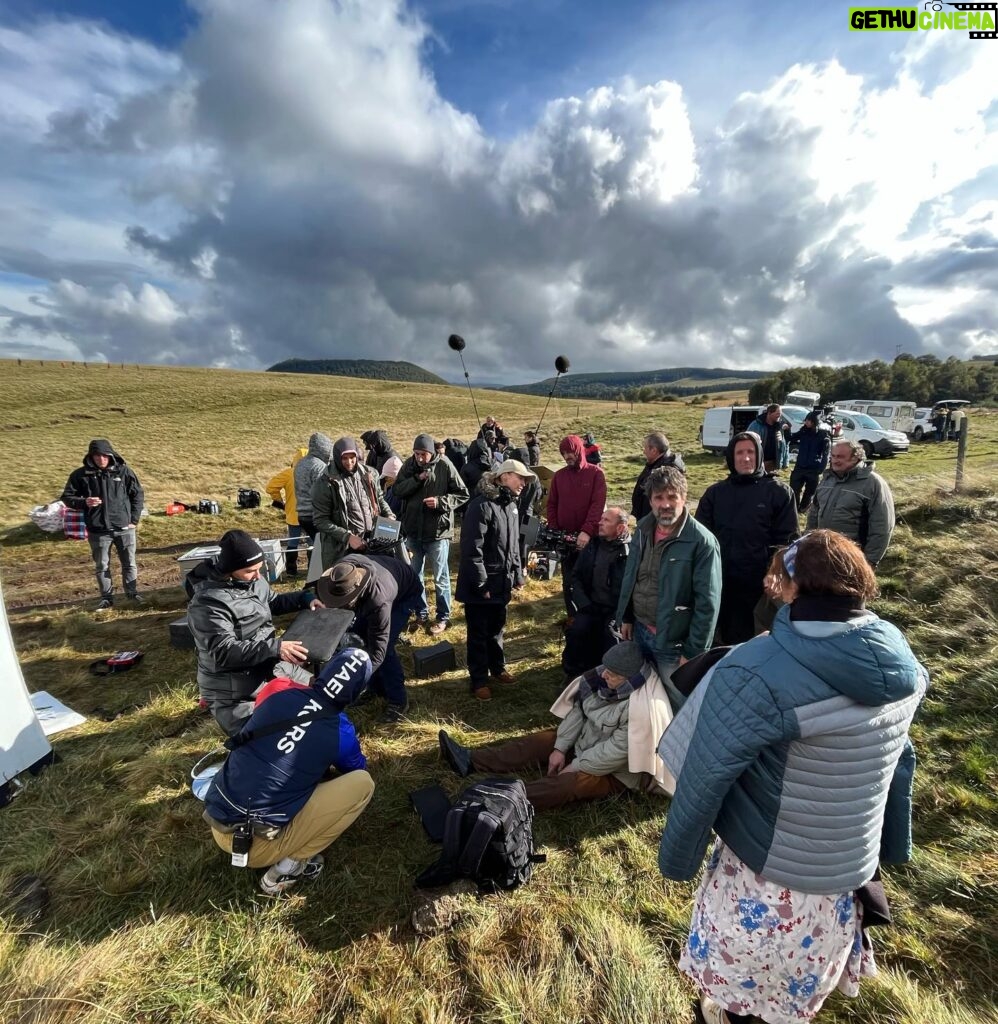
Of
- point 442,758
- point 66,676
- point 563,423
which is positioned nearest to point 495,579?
point 442,758

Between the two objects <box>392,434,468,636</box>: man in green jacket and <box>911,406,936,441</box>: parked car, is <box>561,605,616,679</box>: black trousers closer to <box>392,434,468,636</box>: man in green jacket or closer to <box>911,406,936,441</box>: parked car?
<box>392,434,468,636</box>: man in green jacket

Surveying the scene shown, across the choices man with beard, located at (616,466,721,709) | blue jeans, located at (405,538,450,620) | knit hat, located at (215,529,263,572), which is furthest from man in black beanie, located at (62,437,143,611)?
man with beard, located at (616,466,721,709)

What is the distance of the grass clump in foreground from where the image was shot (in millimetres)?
2250

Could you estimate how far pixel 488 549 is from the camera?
14.9ft

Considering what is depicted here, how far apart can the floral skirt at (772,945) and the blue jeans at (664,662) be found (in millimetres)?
1504

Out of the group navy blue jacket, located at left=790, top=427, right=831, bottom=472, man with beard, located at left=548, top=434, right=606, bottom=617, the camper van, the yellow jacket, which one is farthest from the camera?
the camper van

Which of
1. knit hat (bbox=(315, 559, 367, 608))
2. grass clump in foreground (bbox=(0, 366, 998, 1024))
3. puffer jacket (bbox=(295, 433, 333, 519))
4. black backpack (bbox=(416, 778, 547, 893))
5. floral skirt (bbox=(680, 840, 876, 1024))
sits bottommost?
grass clump in foreground (bbox=(0, 366, 998, 1024))

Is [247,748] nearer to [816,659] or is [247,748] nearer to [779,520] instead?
[816,659]

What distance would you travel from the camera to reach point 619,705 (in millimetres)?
3352

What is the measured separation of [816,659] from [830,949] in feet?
3.94

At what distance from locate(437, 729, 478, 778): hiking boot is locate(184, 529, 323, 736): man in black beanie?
1.16 m

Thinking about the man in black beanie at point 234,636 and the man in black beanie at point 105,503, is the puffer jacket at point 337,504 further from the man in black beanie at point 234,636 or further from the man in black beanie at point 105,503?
the man in black beanie at point 105,503

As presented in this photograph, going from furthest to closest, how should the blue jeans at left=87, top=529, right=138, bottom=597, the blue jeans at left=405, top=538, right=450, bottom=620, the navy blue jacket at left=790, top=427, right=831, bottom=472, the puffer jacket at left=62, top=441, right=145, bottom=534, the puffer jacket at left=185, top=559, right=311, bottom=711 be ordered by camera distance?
the navy blue jacket at left=790, top=427, right=831, bottom=472 < the blue jeans at left=87, top=529, right=138, bottom=597 < the puffer jacket at left=62, top=441, right=145, bottom=534 < the blue jeans at left=405, top=538, right=450, bottom=620 < the puffer jacket at left=185, top=559, right=311, bottom=711

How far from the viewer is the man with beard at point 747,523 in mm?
4055
